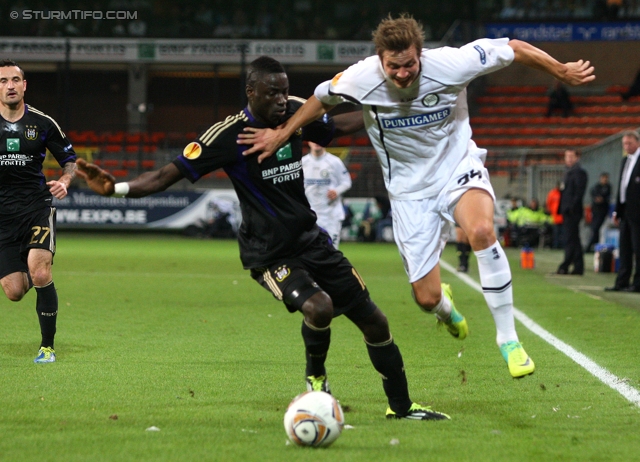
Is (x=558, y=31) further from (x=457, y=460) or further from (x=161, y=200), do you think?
(x=457, y=460)

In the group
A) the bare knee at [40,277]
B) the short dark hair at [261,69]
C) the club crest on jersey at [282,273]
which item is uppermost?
the short dark hair at [261,69]

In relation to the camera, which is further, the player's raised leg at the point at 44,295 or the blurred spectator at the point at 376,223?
the blurred spectator at the point at 376,223

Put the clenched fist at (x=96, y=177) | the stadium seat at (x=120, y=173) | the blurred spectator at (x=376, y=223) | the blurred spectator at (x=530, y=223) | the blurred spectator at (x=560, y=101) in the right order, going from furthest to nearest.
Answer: the blurred spectator at (x=560, y=101) → the stadium seat at (x=120, y=173) → the blurred spectator at (x=376, y=223) → the blurred spectator at (x=530, y=223) → the clenched fist at (x=96, y=177)

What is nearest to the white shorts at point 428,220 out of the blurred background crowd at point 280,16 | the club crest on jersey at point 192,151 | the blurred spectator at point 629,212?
the club crest on jersey at point 192,151

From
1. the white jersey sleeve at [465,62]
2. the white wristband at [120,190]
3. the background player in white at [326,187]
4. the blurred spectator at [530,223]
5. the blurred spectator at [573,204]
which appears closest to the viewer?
the white wristband at [120,190]

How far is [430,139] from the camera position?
5711 millimetres

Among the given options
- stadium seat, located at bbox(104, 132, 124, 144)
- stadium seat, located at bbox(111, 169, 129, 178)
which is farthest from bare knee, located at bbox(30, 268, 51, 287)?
stadium seat, located at bbox(104, 132, 124, 144)

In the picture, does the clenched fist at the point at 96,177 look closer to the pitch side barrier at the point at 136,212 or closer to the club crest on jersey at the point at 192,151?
the club crest on jersey at the point at 192,151

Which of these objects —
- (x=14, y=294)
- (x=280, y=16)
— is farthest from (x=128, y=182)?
(x=280, y=16)

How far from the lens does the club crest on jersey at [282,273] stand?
17.2ft

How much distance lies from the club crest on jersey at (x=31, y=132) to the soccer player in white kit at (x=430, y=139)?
9.59 ft

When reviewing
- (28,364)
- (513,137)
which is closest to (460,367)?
(28,364)

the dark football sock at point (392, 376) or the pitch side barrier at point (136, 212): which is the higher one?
the dark football sock at point (392, 376)

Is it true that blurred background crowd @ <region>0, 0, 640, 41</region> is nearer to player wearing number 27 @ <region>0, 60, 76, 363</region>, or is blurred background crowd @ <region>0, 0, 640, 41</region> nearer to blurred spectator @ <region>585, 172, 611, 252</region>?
blurred spectator @ <region>585, 172, 611, 252</region>
